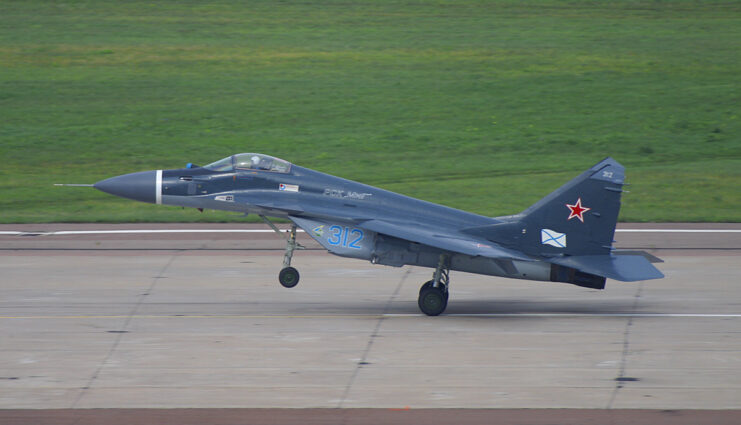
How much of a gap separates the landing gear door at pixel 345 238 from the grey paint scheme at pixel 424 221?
0.02m

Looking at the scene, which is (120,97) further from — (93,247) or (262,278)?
(262,278)

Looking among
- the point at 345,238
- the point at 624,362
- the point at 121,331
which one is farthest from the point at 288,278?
the point at 624,362

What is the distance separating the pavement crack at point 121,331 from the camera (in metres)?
14.9

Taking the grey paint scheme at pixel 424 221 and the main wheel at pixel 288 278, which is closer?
the grey paint scheme at pixel 424 221

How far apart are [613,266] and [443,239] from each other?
340cm

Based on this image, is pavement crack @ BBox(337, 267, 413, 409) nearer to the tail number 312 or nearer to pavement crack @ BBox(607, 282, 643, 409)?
the tail number 312

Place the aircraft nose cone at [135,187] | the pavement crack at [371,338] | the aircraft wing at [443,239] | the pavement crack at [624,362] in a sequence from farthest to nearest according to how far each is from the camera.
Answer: the aircraft nose cone at [135,187], the aircraft wing at [443,239], the pavement crack at [371,338], the pavement crack at [624,362]

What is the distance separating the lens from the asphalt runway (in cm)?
1422

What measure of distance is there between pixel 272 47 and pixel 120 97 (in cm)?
901

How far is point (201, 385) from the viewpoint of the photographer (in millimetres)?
15125

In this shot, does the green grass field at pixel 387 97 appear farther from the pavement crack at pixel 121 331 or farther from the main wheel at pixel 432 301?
the main wheel at pixel 432 301

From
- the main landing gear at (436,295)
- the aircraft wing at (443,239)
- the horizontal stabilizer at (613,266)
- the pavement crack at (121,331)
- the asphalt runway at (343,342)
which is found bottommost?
the pavement crack at (121,331)

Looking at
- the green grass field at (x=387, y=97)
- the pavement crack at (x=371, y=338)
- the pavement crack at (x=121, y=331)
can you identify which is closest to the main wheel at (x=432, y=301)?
the pavement crack at (x=371, y=338)

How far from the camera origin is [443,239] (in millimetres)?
18188
